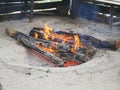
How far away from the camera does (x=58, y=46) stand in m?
7.41

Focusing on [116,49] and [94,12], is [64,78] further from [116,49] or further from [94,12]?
[94,12]

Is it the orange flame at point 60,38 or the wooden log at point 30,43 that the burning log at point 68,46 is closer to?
the orange flame at point 60,38

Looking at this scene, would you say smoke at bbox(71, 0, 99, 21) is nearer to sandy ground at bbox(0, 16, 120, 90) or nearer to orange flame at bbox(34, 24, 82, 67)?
orange flame at bbox(34, 24, 82, 67)

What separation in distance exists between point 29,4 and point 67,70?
519cm

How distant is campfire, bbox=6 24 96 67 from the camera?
6980 mm

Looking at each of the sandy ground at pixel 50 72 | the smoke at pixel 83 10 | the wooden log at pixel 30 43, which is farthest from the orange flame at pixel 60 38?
the smoke at pixel 83 10

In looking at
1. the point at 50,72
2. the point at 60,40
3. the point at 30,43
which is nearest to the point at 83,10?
the point at 60,40

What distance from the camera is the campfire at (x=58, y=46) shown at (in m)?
6.98

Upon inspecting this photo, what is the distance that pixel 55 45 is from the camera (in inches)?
293

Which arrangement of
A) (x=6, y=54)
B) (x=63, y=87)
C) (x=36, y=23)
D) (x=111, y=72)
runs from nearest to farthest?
(x=63, y=87) → (x=111, y=72) → (x=6, y=54) → (x=36, y=23)

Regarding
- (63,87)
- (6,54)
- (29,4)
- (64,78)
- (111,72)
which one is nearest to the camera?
(63,87)

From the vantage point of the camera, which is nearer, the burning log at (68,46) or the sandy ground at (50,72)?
the sandy ground at (50,72)

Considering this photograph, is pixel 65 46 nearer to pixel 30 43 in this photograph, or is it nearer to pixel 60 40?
pixel 60 40

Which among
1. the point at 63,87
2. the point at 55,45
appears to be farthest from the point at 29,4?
the point at 63,87
